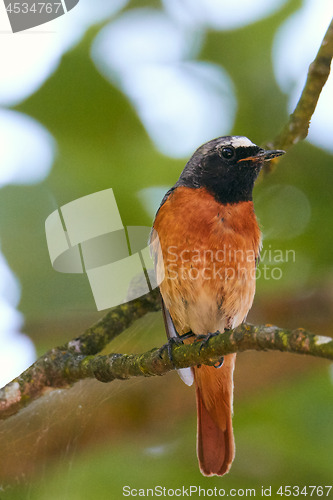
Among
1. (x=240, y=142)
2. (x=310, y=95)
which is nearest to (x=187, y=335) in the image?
(x=240, y=142)

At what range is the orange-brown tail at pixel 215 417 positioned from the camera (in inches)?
162

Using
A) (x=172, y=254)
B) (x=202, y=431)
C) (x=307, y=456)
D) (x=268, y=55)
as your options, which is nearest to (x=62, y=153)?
(x=172, y=254)

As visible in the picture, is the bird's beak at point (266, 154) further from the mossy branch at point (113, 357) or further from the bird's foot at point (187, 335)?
the bird's foot at point (187, 335)

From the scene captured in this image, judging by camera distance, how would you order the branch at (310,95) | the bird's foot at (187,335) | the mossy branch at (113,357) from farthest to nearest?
1. the bird's foot at (187,335)
2. the branch at (310,95)
3. the mossy branch at (113,357)

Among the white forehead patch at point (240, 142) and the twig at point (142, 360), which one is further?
the white forehead patch at point (240, 142)

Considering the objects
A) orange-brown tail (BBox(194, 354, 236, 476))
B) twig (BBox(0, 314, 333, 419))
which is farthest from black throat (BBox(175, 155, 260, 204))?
twig (BBox(0, 314, 333, 419))

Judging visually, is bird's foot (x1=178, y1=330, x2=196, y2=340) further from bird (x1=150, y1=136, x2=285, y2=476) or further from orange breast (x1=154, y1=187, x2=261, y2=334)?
orange breast (x1=154, y1=187, x2=261, y2=334)

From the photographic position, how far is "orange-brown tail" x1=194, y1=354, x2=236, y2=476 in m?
4.12

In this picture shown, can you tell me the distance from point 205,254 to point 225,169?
2.19 feet

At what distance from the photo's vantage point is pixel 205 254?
390 cm

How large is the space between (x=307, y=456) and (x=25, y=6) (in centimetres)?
363

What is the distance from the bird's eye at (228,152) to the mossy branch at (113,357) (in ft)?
3.62

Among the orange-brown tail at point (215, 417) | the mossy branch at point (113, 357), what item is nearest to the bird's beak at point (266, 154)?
the mossy branch at point (113, 357)

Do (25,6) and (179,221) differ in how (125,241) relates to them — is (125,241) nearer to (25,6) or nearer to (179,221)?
(179,221)
